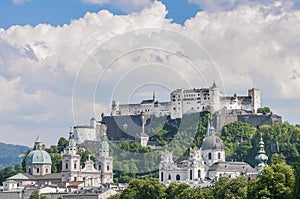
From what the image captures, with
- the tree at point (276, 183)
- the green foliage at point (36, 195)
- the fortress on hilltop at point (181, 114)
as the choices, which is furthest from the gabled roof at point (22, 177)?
the tree at point (276, 183)

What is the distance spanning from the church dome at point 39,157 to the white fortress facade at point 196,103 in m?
22.5

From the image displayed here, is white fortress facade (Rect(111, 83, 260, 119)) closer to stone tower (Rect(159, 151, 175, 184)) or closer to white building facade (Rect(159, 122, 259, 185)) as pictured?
white building facade (Rect(159, 122, 259, 185))

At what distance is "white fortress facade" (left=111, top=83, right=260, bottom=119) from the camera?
141500mm

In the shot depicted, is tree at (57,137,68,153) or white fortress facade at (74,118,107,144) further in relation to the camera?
white fortress facade at (74,118,107,144)

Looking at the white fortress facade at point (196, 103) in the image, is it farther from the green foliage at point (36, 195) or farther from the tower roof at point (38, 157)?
the green foliage at point (36, 195)

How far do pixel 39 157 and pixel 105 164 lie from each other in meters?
8.68

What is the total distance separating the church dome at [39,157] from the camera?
12694 cm

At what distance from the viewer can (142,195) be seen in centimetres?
9256

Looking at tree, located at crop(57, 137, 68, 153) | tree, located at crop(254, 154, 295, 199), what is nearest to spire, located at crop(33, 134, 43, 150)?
tree, located at crop(57, 137, 68, 153)

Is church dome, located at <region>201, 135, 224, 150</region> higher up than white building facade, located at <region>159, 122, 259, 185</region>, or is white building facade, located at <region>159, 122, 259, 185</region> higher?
church dome, located at <region>201, 135, 224, 150</region>

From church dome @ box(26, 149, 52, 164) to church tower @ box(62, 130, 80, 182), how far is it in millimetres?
4803

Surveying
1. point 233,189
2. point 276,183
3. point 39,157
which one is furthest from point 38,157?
point 276,183

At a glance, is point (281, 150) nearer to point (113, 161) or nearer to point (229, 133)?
point (229, 133)

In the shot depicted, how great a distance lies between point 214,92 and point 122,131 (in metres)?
14.3
